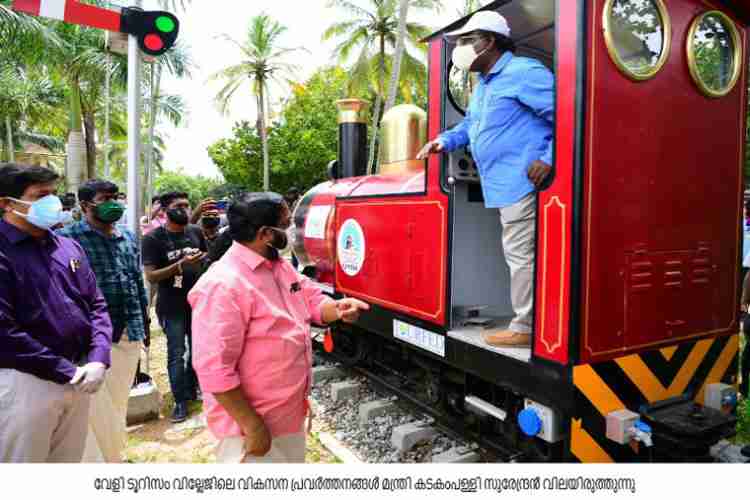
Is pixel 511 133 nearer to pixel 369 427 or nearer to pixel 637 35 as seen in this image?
pixel 637 35

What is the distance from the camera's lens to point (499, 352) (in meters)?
3.08

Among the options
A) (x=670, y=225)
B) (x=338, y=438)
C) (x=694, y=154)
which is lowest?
(x=338, y=438)

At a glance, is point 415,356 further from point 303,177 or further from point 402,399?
point 303,177

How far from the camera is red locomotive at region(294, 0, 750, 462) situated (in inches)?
103

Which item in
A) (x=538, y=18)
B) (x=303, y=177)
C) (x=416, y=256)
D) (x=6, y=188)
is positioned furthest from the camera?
(x=303, y=177)

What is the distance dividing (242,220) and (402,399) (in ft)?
9.67

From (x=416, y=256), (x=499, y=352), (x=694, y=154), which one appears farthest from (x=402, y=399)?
(x=694, y=154)

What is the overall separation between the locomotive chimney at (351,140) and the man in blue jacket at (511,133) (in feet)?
10.3

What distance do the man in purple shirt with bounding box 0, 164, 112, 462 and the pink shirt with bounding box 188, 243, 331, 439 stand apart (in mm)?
732

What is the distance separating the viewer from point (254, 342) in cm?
201

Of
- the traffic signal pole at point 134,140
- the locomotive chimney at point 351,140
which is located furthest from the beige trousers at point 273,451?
the locomotive chimney at point 351,140

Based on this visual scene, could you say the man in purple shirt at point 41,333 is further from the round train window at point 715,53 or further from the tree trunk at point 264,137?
the tree trunk at point 264,137

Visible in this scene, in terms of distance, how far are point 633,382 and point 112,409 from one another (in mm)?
3104

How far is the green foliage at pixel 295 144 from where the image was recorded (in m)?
24.7
